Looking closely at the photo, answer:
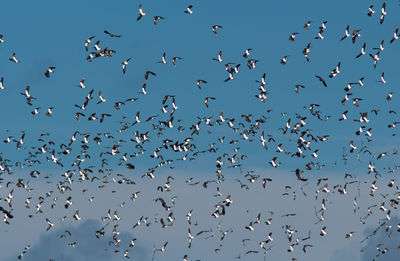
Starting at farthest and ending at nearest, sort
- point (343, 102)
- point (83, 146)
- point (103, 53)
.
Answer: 1. point (83, 146)
2. point (343, 102)
3. point (103, 53)

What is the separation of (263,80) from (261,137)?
6528 mm

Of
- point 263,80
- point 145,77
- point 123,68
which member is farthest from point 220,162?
point 145,77

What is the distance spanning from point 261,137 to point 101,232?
20.7 m

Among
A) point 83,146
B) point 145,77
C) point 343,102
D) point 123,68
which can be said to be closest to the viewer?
point 145,77

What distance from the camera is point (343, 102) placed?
72375 millimetres

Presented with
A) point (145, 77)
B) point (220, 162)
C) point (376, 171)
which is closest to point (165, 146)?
point (220, 162)

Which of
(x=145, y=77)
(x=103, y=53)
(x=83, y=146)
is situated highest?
(x=83, y=146)

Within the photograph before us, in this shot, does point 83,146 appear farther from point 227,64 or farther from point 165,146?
point 227,64

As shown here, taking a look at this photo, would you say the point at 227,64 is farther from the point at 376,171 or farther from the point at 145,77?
the point at 376,171

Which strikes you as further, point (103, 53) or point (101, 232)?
point (101, 232)

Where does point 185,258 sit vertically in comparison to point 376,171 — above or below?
below

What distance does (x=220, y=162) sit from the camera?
266 ft

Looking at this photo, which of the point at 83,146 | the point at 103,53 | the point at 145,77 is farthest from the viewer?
the point at 83,146

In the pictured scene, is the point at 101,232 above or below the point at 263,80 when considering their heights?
below
